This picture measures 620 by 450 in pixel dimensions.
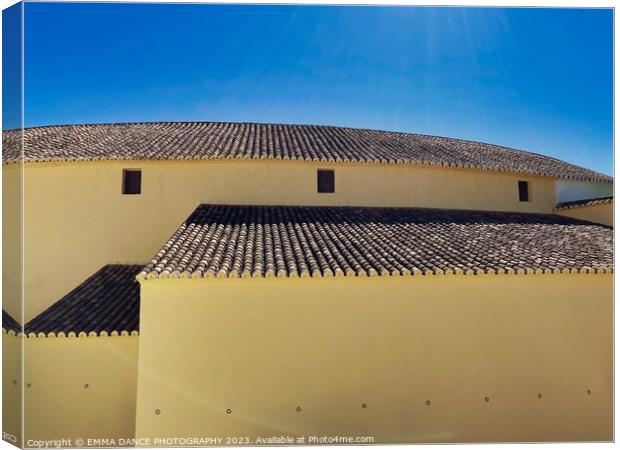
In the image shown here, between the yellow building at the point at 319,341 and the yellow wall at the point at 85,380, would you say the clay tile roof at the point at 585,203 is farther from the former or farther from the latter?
the yellow wall at the point at 85,380

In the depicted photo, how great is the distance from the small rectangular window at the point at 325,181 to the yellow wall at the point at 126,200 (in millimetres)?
147

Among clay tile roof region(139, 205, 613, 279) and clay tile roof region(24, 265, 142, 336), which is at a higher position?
clay tile roof region(139, 205, 613, 279)

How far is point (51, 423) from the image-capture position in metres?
6.24

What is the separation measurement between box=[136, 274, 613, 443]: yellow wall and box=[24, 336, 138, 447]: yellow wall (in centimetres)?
84

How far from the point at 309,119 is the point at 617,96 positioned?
4.93 metres

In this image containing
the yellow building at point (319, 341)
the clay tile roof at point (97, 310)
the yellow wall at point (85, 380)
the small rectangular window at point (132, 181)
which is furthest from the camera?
the small rectangular window at point (132, 181)

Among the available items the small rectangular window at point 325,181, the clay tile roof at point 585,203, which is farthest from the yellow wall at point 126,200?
the clay tile roof at point 585,203

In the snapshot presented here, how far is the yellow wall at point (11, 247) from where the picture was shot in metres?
6.01

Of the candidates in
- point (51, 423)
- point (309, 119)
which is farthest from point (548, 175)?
point (51, 423)

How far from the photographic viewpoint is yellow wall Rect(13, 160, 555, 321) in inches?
371

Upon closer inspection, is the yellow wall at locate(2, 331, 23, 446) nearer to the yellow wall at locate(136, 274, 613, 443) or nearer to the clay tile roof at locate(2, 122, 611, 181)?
the yellow wall at locate(136, 274, 613, 443)

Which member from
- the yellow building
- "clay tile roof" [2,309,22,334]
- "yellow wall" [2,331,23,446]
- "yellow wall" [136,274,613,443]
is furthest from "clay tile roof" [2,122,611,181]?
"yellow wall" [2,331,23,446]

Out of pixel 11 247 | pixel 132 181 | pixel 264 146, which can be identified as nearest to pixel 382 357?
pixel 11 247

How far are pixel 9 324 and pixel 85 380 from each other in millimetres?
1333
